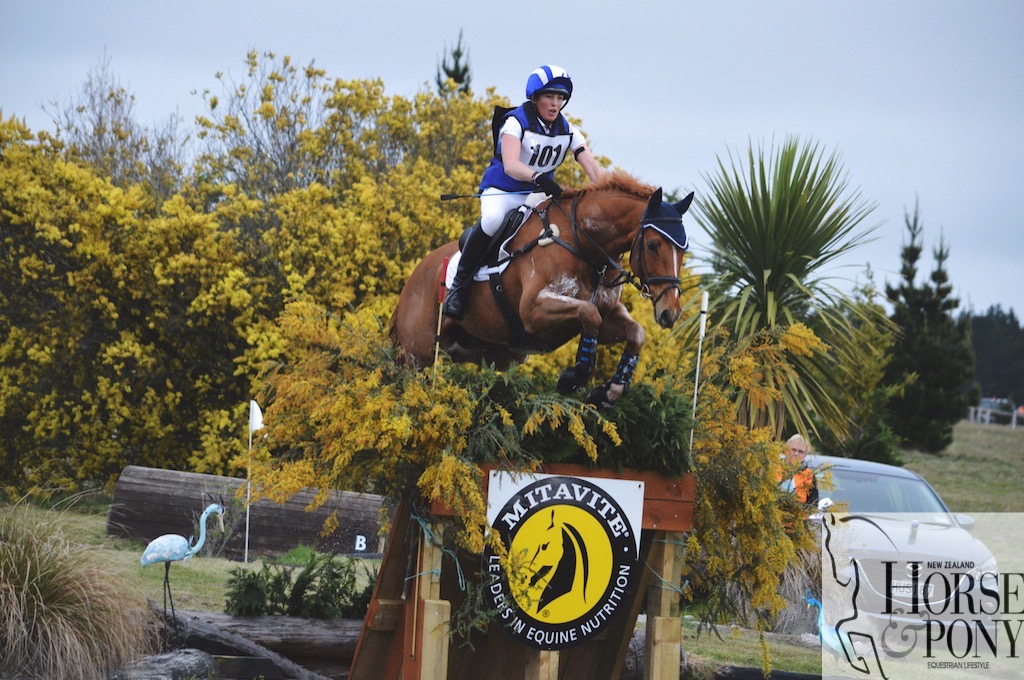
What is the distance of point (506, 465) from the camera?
4.39 m

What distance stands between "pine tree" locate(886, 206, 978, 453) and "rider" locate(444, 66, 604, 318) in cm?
1736

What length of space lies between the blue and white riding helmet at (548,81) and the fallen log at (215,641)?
10.6 feet

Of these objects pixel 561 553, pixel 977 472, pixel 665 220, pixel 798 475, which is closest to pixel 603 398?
pixel 561 553

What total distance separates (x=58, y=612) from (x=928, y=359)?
2128 cm

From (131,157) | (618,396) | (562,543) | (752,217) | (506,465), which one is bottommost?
(562,543)

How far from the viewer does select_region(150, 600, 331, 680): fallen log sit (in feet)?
18.3

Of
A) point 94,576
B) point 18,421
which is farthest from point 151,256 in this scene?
point 94,576

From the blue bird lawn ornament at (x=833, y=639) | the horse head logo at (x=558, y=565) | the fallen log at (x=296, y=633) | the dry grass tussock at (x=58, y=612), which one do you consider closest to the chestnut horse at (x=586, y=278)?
the horse head logo at (x=558, y=565)

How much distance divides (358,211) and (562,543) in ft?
22.6

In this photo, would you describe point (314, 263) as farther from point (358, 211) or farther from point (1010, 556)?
point (1010, 556)

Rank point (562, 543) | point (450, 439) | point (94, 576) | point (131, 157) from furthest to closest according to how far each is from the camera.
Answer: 1. point (131, 157)
2. point (94, 576)
3. point (562, 543)
4. point (450, 439)

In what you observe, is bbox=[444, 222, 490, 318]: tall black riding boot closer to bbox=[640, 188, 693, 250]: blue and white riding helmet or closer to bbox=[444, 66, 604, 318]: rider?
bbox=[444, 66, 604, 318]: rider

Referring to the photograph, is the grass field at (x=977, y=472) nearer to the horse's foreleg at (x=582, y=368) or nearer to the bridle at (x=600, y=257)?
the bridle at (x=600, y=257)

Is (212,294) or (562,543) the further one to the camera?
(212,294)
